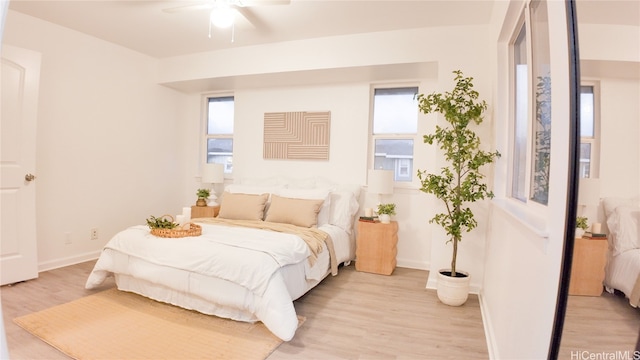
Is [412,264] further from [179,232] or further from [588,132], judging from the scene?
[588,132]

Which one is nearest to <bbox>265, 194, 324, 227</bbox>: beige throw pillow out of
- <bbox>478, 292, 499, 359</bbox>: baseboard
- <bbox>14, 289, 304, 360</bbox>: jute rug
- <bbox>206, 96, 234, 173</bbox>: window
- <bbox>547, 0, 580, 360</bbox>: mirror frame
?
<bbox>14, 289, 304, 360</bbox>: jute rug

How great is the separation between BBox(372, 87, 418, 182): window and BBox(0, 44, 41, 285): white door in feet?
11.8

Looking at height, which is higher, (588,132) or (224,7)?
(224,7)

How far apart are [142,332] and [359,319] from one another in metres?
1.54

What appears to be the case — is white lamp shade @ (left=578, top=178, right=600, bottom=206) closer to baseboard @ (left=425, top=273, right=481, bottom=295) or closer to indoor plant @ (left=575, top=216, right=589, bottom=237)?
indoor plant @ (left=575, top=216, right=589, bottom=237)

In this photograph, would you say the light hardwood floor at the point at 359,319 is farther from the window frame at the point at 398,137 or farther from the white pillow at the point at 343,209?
the window frame at the point at 398,137

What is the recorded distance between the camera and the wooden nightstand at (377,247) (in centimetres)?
360

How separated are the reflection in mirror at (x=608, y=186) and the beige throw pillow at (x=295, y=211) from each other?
8.79 feet

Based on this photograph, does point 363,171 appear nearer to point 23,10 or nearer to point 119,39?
point 119,39

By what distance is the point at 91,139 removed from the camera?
3916mm

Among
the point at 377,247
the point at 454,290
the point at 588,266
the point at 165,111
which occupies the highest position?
the point at 165,111

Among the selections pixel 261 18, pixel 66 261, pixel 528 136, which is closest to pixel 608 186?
pixel 528 136

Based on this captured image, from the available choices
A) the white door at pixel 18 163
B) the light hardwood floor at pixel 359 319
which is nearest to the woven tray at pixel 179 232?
the light hardwood floor at pixel 359 319

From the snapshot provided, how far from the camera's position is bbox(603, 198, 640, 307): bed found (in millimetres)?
656
